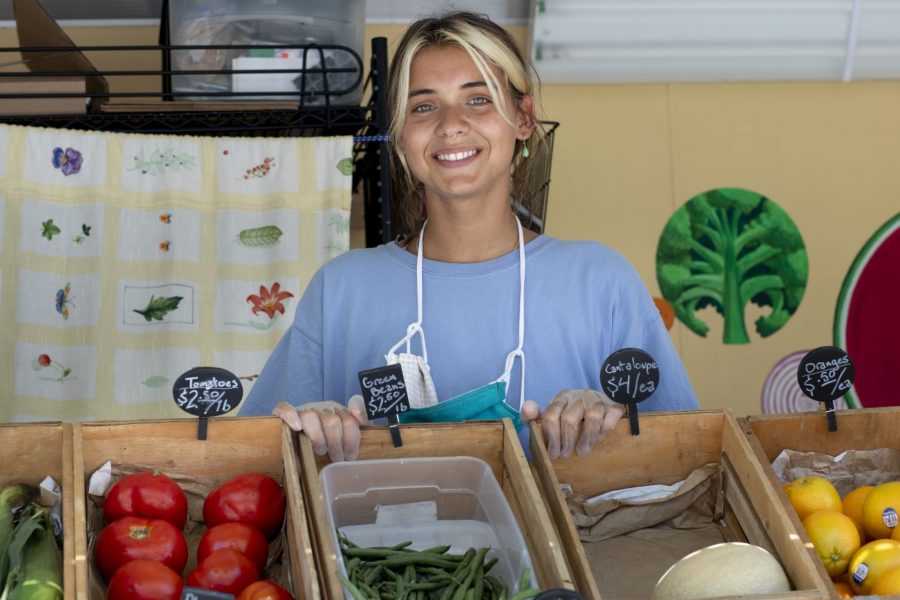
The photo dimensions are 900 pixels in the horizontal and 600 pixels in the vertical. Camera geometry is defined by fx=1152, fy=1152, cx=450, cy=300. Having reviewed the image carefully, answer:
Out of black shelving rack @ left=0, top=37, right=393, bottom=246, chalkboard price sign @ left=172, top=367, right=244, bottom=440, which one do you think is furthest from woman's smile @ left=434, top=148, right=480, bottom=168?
black shelving rack @ left=0, top=37, right=393, bottom=246

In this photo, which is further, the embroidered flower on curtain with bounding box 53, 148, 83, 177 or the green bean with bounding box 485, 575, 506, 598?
the embroidered flower on curtain with bounding box 53, 148, 83, 177

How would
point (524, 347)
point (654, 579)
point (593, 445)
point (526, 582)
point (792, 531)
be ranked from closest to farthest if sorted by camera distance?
point (526, 582) → point (792, 531) → point (654, 579) → point (593, 445) → point (524, 347)

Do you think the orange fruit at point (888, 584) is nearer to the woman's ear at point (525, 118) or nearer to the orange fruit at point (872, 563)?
the orange fruit at point (872, 563)

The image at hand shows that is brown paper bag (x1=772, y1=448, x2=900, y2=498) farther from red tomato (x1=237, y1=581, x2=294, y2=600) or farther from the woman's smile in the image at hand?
red tomato (x1=237, y1=581, x2=294, y2=600)

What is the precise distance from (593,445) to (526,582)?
15.6 inches

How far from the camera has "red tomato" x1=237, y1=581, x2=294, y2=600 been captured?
1.36 m

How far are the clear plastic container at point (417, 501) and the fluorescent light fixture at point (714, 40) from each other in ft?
7.58

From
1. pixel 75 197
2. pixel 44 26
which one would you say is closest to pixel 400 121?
pixel 75 197

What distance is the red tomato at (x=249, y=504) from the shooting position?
1.55m

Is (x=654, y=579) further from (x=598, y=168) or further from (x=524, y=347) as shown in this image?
(x=598, y=168)

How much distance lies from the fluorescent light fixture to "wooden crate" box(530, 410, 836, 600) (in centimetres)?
216

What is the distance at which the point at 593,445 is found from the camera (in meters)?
1.70

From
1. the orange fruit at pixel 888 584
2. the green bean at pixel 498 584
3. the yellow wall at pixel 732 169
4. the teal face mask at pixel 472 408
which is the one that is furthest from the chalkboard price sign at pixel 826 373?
the yellow wall at pixel 732 169

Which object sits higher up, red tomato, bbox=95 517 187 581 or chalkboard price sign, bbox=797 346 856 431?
chalkboard price sign, bbox=797 346 856 431
